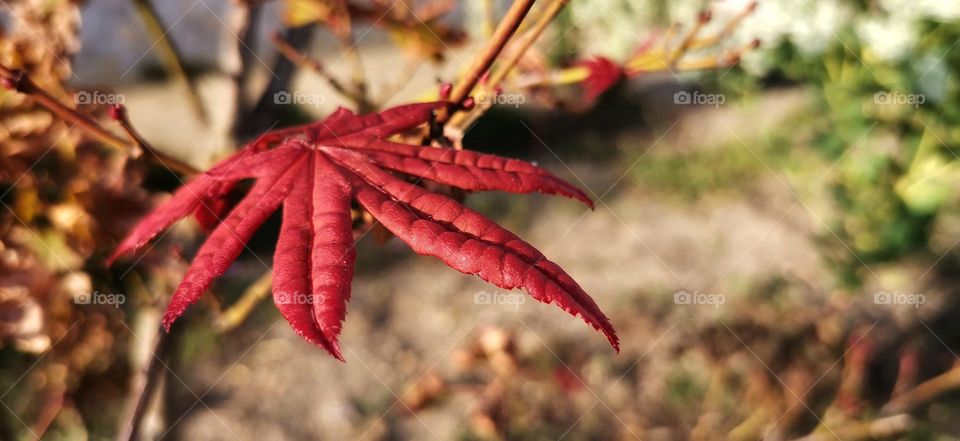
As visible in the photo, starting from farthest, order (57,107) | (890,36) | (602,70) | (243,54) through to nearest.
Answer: (890,36) < (243,54) < (602,70) < (57,107)

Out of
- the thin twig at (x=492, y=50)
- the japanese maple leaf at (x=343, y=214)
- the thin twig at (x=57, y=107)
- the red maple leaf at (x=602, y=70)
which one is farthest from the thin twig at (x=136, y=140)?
the red maple leaf at (x=602, y=70)

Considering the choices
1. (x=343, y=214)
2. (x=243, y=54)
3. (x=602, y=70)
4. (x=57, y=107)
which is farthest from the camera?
(x=243, y=54)

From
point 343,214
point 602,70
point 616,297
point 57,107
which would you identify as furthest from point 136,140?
point 616,297

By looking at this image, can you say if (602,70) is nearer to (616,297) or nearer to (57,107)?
(57,107)

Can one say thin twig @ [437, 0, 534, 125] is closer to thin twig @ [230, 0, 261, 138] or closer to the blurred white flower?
thin twig @ [230, 0, 261, 138]

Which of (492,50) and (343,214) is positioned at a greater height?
(492,50)

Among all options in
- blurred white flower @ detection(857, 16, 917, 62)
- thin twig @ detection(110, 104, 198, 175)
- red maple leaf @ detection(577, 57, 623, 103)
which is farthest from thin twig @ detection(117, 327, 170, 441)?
blurred white flower @ detection(857, 16, 917, 62)

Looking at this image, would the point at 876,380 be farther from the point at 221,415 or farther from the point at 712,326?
the point at 221,415
